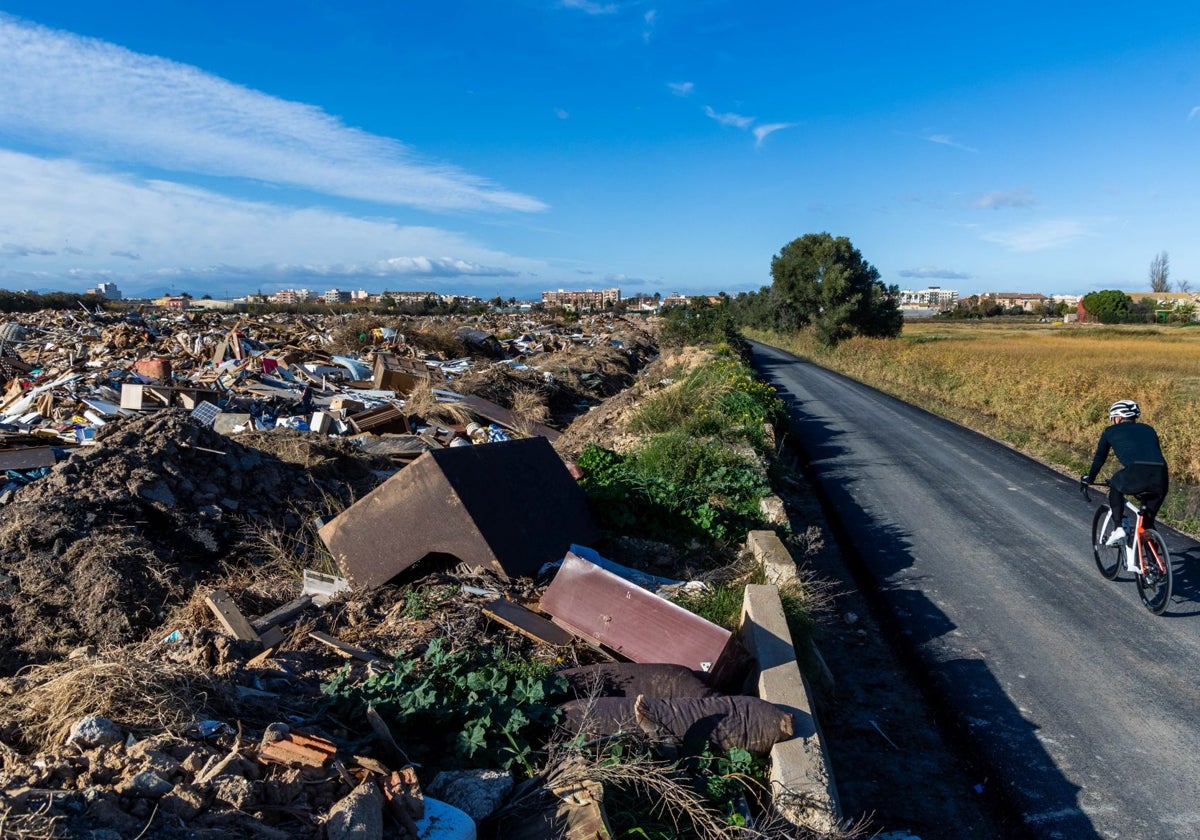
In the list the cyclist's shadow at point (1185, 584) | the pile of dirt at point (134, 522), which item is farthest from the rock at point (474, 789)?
the cyclist's shadow at point (1185, 584)

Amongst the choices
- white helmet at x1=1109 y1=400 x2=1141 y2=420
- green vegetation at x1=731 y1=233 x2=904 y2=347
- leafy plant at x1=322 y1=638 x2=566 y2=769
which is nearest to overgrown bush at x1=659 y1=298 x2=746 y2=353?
green vegetation at x1=731 y1=233 x2=904 y2=347

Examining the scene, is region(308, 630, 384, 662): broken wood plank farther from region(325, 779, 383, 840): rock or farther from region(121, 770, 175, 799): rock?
region(121, 770, 175, 799): rock

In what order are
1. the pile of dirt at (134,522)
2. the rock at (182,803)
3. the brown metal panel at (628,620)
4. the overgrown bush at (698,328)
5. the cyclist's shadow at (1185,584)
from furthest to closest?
1. the overgrown bush at (698,328)
2. the cyclist's shadow at (1185,584)
3. the pile of dirt at (134,522)
4. the brown metal panel at (628,620)
5. the rock at (182,803)

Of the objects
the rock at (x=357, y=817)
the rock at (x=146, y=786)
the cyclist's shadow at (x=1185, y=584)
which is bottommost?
the cyclist's shadow at (x=1185, y=584)

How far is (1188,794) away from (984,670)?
1.52 metres

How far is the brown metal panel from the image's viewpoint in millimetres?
4543

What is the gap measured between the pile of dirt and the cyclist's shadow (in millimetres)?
7788

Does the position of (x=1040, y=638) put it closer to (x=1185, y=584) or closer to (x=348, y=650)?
(x=1185, y=584)

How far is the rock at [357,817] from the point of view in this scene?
100 inches

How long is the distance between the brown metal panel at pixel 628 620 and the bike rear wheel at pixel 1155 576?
14.0 feet

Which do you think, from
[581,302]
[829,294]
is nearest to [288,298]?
[581,302]

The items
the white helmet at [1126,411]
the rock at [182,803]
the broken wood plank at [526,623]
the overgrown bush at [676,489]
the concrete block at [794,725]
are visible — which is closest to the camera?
the rock at [182,803]

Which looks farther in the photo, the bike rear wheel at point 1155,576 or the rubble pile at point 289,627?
the bike rear wheel at point 1155,576

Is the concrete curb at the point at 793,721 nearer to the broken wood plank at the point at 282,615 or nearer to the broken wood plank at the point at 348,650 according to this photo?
the broken wood plank at the point at 348,650
